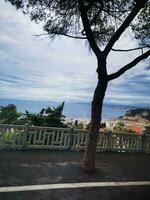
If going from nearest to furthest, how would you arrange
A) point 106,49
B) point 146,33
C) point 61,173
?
point 61,173 < point 106,49 < point 146,33

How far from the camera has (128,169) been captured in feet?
27.1

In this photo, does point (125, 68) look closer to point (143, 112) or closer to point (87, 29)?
point (87, 29)

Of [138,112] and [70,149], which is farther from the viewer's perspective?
[138,112]

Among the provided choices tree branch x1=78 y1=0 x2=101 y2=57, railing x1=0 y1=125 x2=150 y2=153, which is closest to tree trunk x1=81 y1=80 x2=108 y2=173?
tree branch x1=78 y1=0 x2=101 y2=57

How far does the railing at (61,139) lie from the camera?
30.9 ft

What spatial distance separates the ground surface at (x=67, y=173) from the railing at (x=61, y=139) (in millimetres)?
497

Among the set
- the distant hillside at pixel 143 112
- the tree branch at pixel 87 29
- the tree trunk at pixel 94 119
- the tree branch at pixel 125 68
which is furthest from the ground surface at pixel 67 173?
the distant hillside at pixel 143 112

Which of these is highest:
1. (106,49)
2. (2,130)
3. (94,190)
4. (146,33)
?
(146,33)

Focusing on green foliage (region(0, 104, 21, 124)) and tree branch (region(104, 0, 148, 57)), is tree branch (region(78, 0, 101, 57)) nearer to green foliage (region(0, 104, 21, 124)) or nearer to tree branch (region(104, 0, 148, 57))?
tree branch (region(104, 0, 148, 57))

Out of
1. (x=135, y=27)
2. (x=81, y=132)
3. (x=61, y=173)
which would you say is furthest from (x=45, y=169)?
(x=135, y=27)

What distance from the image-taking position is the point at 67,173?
7.04 m

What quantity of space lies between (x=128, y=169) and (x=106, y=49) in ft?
12.0

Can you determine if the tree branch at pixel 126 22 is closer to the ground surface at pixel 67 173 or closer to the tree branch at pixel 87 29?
the tree branch at pixel 87 29

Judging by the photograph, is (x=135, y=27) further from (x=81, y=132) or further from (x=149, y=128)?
(x=149, y=128)
